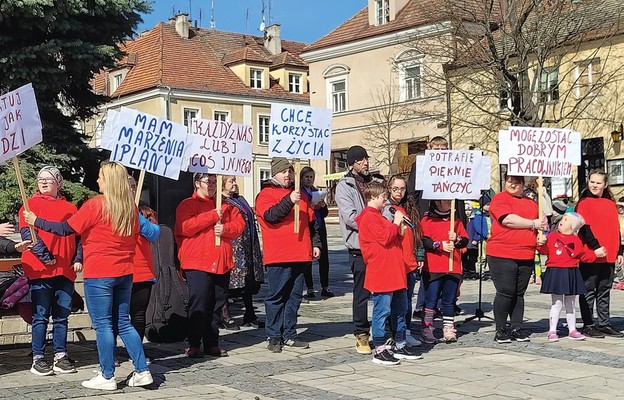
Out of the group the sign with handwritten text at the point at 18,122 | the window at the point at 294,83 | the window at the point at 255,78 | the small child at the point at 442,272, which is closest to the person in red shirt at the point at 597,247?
the small child at the point at 442,272

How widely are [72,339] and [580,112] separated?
2279 centimetres

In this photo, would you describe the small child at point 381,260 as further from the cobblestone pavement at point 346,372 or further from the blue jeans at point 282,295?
the blue jeans at point 282,295

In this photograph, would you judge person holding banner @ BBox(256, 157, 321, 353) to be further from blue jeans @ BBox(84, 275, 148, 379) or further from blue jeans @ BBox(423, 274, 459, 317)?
blue jeans @ BBox(84, 275, 148, 379)

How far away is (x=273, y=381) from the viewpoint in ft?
25.1

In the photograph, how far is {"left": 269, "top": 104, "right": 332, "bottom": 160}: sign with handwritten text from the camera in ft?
30.5

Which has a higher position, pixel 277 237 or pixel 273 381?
pixel 277 237

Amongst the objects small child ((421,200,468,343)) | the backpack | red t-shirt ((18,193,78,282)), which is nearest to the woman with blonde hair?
red t-shirt ((18,193,78,282))

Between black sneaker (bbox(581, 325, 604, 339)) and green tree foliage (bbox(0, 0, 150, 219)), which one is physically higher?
green tree foliage (bbox(0, 0, 150, 219))

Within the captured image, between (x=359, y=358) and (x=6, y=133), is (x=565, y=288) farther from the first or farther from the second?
(x=6, y=133)

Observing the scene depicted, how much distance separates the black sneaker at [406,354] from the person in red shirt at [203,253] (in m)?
1.76

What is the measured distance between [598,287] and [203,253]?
4514 mm

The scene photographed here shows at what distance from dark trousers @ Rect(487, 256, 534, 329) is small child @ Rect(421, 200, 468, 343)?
0.42m

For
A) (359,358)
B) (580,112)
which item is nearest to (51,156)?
(359,358)

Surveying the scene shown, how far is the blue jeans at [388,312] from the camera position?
8555 mm
